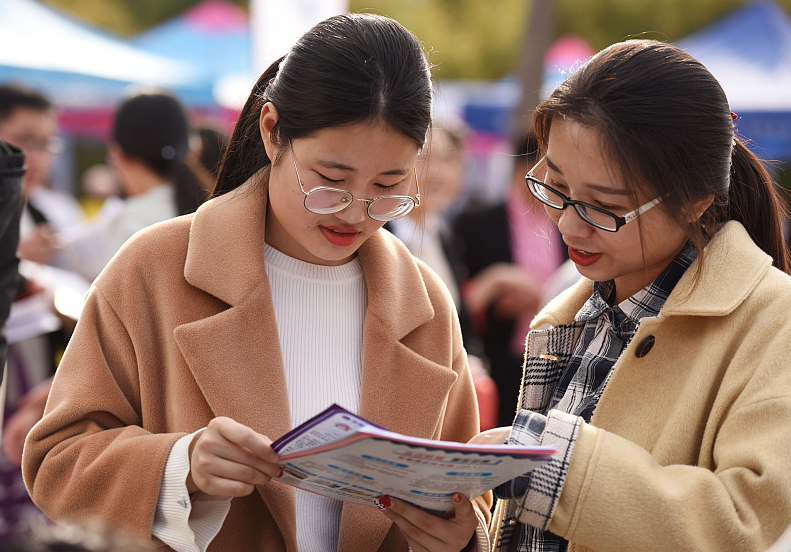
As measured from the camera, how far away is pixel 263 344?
6.31 feet

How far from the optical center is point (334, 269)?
2.14 m

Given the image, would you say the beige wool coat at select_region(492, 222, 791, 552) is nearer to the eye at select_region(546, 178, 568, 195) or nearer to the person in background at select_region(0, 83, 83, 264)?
the eye at select_region(546, 178, 568, 195)

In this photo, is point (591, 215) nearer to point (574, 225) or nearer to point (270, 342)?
point (574, 225)

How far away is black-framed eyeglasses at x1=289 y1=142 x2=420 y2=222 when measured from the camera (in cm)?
189

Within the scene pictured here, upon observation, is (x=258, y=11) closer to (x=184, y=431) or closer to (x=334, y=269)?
(x=334, y=269)

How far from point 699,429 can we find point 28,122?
4198 millimetres

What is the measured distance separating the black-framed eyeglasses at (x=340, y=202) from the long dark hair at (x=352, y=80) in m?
0.12

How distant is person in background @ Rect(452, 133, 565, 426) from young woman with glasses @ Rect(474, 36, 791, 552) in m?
2.76

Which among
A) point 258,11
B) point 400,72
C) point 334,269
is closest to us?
point 400,72

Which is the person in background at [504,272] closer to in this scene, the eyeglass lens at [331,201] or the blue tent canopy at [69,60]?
the eyeglass lens at [331,201]

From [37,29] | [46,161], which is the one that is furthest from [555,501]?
[37,29]

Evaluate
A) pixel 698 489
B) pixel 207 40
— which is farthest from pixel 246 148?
pixel 207 40

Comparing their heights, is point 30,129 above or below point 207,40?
above

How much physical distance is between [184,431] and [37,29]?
27.2ft
